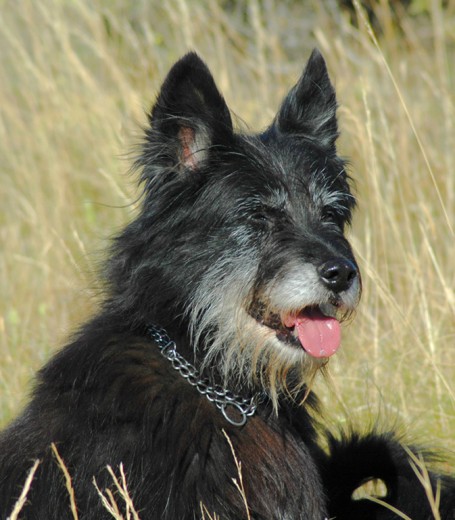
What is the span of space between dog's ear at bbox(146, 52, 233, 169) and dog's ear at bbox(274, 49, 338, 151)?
1.54ft

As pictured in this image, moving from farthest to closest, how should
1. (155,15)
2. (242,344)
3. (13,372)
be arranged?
(155,15) < (13,372) < (242,344)

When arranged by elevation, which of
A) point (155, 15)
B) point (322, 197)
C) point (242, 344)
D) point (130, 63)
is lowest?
point (242, 344)

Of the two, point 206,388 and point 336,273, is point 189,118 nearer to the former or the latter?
point 336,273

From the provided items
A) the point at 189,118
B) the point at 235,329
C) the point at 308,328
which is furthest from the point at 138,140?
the point at 308,328

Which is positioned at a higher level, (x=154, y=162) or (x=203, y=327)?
(x=154, y=162)

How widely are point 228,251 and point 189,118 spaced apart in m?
0.56

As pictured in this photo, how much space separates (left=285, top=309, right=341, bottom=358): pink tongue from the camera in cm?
331

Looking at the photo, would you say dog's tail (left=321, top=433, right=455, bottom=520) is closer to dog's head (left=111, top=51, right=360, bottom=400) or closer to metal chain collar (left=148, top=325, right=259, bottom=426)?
dog's head (left=111, top=51, right=360, bottom=400)

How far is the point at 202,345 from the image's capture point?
11.4ft

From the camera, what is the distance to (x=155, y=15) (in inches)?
332

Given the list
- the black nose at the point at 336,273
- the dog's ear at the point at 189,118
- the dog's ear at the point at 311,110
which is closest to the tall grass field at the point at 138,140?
the dog's ear at the point at 311,110

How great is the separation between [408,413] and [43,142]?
4086 millimetres

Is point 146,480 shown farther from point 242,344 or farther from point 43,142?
point 43,142

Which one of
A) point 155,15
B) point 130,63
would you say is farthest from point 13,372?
point 155,15
